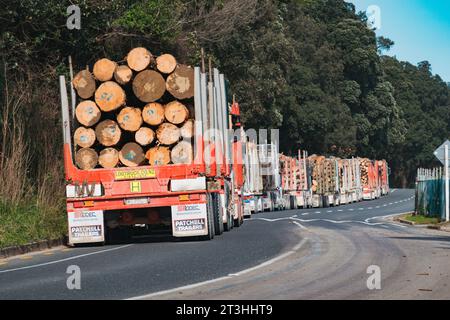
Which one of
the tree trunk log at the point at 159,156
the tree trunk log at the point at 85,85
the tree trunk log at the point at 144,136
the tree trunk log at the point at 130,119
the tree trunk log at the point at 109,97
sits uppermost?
the tree trunk log at the point at 85,85

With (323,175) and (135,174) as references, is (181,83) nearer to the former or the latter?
(135,174)

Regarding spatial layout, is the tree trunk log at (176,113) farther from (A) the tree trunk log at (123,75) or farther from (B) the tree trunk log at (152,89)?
(A) the tree trunk log at (123,75)

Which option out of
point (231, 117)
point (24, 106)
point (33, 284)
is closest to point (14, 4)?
point (24, 106)

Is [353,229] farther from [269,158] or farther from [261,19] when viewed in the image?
[261,19]

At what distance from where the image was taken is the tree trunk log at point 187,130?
21203 mm

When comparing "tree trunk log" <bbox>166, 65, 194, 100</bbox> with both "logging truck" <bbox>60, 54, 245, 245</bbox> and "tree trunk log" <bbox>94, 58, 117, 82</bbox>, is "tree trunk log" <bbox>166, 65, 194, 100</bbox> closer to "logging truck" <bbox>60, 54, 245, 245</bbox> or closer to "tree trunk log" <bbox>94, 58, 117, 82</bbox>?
"logging truck" <bbox>60, 54, 245, 245</bbox>

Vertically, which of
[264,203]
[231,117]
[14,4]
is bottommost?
[264,203]

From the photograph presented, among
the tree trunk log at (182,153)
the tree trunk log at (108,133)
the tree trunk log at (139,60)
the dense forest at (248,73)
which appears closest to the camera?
the tree trunk log at (182,153)

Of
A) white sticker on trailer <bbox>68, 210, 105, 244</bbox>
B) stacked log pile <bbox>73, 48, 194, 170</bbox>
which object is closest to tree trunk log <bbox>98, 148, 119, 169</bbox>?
stacked log pile <bbox>73, 48, 194, 170</bbox>

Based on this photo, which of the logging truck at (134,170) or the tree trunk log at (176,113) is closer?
the logging truck at (134,170)

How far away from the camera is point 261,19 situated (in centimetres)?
5288

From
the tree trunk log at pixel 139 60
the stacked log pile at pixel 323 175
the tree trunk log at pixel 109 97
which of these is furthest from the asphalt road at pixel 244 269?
the stacked log pile at pixel 323 175

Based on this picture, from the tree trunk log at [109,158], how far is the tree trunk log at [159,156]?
711 mm

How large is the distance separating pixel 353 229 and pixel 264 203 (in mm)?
22047
